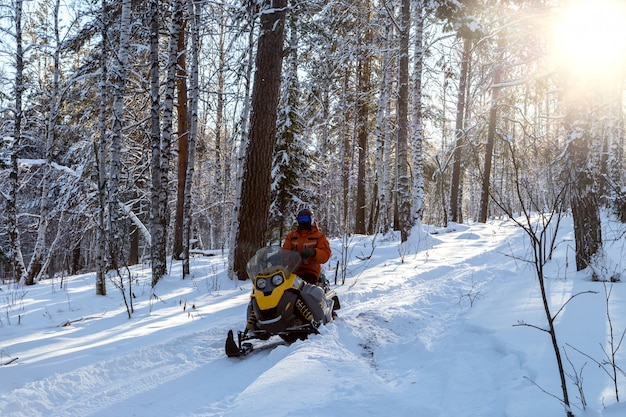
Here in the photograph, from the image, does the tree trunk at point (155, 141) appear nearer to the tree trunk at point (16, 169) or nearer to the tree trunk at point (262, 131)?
the tree trunk at point (262, 131)

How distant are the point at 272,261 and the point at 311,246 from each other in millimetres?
928

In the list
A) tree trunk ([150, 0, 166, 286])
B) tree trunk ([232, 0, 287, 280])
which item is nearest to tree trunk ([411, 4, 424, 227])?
tree trunk ([232, 0, 287, 280])

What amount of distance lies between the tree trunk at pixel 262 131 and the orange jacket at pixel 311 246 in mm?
2854

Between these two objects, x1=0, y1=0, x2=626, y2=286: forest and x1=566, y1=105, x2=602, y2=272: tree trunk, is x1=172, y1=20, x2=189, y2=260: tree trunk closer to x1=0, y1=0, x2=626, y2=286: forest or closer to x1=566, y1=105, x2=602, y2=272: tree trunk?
x1=0, y1=0, x2=626, y2=286: forest

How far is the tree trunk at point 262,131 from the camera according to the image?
859 centimetres

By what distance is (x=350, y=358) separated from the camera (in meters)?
4.20

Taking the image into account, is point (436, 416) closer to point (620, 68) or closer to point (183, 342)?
point (183, 342)

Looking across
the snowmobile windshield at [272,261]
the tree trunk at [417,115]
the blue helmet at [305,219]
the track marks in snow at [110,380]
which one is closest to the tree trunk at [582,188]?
the blue helmet at [305,219]

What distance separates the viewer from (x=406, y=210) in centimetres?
1272

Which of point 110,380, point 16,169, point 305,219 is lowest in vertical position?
point 110,380

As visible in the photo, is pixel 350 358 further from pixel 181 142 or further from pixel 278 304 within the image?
pixel 181 142

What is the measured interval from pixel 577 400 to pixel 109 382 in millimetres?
3966

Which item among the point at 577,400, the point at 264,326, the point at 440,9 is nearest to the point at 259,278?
the point at 264,326

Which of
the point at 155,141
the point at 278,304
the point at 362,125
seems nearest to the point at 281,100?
the point at 155,141
